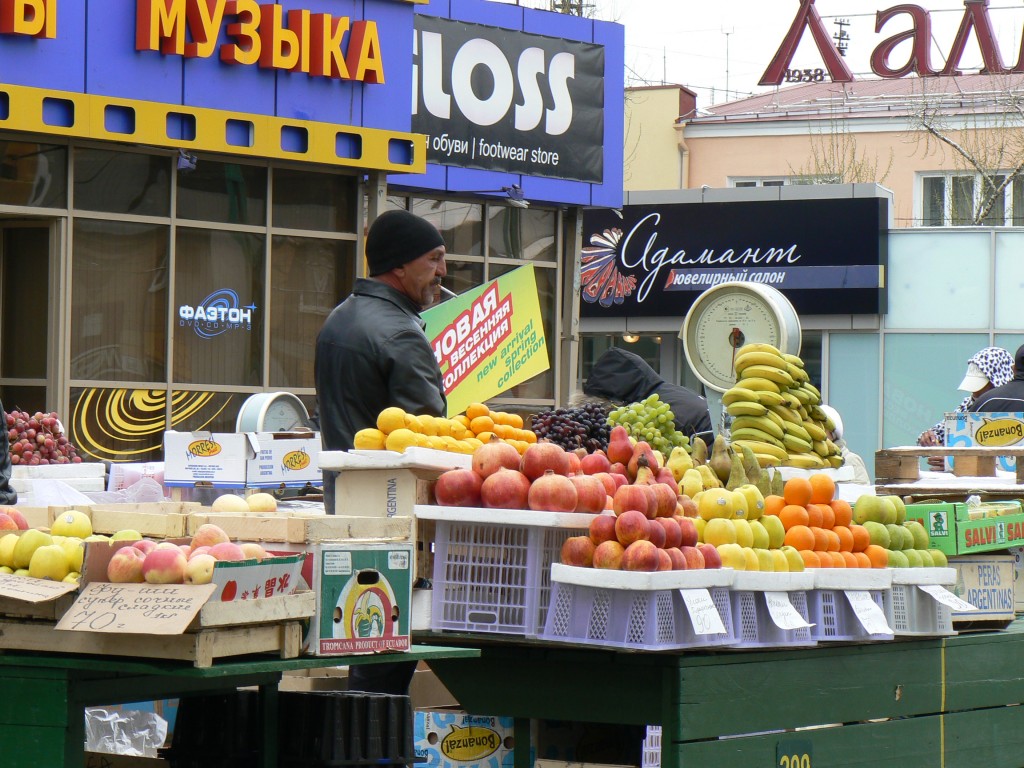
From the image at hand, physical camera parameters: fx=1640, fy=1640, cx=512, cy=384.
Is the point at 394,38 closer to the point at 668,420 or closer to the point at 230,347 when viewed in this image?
the point at 230,347

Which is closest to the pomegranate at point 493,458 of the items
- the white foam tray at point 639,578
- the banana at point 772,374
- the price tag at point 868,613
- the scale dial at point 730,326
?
the white foam tray at point 639,578

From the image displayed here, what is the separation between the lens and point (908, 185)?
107 ft

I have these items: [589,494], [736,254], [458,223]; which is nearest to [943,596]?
[589,494]

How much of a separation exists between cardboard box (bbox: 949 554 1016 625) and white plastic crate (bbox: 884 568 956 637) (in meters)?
0.52

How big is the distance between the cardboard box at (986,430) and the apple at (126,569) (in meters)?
5.44

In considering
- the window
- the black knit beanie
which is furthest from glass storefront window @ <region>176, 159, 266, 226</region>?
the window

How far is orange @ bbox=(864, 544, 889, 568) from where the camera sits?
18.6 ft

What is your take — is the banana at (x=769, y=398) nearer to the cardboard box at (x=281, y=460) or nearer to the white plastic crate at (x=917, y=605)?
the white plastic crate at (x=917, y=605)

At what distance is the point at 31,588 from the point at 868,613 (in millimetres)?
2776

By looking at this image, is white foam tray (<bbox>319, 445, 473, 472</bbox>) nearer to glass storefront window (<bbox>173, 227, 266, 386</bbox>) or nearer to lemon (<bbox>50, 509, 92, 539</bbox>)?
lemon (<bbox>50, 509, 92, 539</bbox>)

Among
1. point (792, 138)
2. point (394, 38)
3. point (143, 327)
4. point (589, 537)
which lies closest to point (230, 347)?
point (143, 327)

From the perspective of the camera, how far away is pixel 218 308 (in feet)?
44.9

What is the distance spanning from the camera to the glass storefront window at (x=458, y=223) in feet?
53.5

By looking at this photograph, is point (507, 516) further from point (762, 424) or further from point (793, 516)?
point (762, 424)
